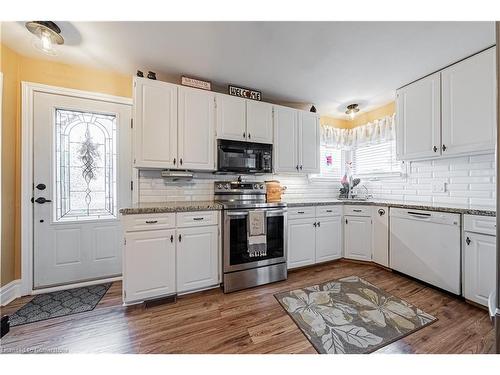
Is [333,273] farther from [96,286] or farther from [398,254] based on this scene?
[96,286]

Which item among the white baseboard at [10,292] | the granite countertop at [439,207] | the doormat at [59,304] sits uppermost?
the granite countertop at [439,207]

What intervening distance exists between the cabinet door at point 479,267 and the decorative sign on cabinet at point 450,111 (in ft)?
2.87

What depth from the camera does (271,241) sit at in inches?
96.3

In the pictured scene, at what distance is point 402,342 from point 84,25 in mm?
3439

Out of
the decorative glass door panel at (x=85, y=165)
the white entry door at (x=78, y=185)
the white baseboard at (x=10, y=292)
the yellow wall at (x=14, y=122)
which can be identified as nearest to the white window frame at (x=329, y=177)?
the white entry door at (x=78, y=185)

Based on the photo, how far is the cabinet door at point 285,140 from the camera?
2.82 m

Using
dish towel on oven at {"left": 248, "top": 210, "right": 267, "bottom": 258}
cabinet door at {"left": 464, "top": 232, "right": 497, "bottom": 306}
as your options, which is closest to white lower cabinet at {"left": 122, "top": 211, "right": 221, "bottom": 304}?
dish towel on oven at {"left": 248, "top": 210, "right": 267, "bottom": 258}

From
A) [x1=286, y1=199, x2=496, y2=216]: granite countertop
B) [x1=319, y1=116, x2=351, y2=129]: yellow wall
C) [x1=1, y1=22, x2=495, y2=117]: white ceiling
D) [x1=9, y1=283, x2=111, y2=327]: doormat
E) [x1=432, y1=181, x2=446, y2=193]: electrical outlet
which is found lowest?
[x1=9, y1=283, x2=111, y2=327]: doormat

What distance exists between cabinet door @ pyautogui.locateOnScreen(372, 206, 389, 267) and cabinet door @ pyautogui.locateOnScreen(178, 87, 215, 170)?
228 centimetres

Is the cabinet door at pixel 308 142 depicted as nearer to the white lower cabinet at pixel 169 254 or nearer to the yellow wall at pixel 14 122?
the white lower cabinet at pixel 169 254

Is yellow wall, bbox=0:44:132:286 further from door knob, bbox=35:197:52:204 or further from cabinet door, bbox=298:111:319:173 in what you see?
cabinet door, bbox=298:111:319:173

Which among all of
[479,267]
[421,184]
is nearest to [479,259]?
[479,267]

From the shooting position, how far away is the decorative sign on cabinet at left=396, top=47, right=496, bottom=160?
1941 mm

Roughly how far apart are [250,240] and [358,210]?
1707 mm
